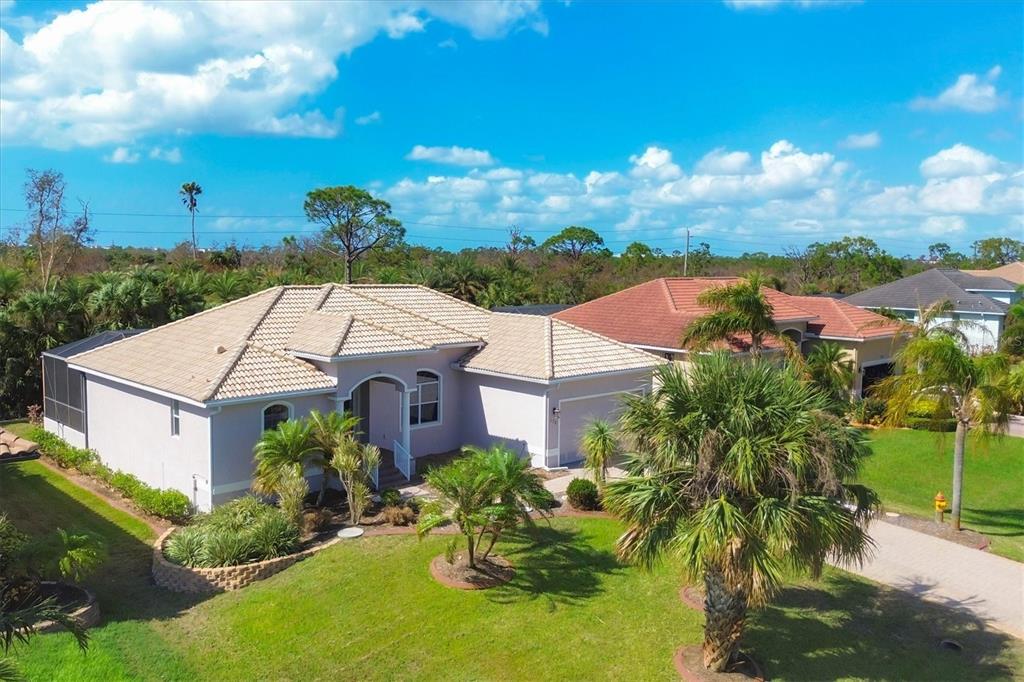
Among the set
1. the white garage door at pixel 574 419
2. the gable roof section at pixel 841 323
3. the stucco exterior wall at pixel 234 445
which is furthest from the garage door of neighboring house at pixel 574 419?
the gable roof section at pixel 841 323

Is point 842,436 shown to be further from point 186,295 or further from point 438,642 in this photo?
point 186,295

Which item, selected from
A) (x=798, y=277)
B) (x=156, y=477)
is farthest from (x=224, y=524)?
(x=798, y=277)

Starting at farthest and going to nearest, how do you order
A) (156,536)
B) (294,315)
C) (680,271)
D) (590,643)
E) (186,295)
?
(680,271)
(186,295)
(294,315)
(156,536)
(590,643)

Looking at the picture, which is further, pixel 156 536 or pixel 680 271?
pixel 680 271

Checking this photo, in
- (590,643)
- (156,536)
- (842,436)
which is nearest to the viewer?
(842,436)

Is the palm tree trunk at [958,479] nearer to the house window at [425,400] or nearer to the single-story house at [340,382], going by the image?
the single-story house at [340,382]

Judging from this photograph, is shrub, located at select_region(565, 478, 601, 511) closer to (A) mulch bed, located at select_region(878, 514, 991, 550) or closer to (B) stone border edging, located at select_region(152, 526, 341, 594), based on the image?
(A) mulch bed, located at select_region(878, 514, 991, 550)

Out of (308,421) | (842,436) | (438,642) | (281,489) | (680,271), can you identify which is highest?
(680,271)

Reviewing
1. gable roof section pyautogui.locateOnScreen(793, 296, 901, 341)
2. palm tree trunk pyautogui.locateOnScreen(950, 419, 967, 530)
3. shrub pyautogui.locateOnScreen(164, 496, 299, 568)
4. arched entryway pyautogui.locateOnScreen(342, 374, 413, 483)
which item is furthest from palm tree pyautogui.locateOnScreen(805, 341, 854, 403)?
shrub pyautogui.locateOnScreen(164, 496, 299, 568)
